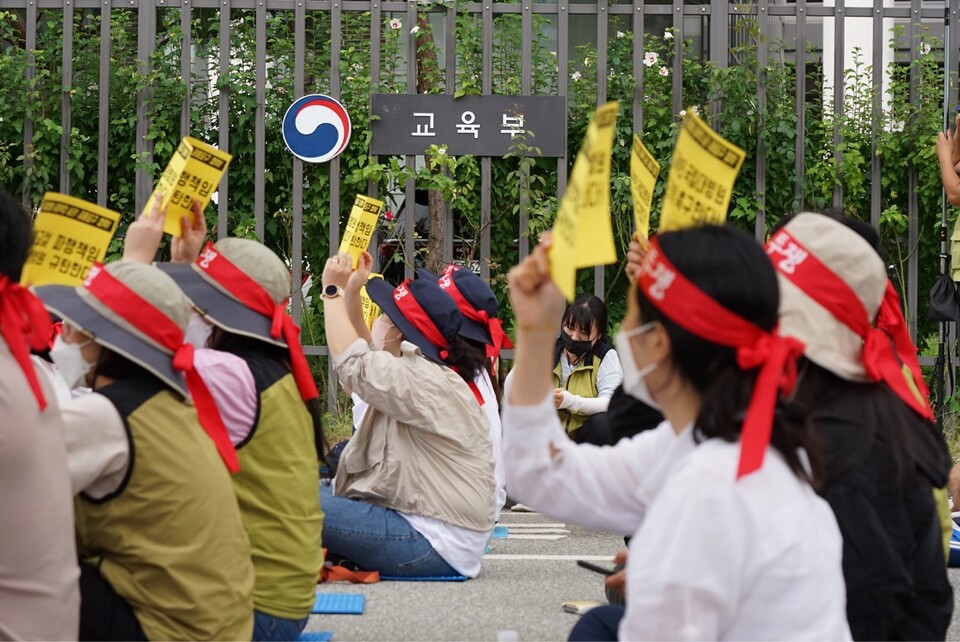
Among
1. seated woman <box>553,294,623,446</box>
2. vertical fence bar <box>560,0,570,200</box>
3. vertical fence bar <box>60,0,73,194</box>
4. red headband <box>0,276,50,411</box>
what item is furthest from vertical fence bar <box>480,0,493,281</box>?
red headband <box>0,276,50,411</box>

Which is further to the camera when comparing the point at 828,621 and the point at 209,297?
the point at 209,297

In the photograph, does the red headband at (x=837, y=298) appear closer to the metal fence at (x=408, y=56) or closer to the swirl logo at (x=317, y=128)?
the metal fence at (x=408, y=56)

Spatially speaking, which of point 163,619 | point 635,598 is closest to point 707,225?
point 635,598

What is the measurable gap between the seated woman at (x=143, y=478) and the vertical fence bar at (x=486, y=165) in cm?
507

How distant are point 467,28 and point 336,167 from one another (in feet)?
3.84

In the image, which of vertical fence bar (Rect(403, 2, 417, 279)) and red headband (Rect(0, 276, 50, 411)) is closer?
red headband (Rect(0, 276, 50, 411))

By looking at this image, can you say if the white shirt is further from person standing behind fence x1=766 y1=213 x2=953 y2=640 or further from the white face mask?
person standing behind fence x1=766 y1=213 x2=953 y2=640

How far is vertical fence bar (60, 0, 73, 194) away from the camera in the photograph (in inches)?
322

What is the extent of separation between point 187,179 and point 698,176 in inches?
67.5

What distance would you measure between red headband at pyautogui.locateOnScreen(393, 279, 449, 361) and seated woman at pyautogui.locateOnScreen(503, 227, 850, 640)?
106 inches

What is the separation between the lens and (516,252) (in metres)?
8.49

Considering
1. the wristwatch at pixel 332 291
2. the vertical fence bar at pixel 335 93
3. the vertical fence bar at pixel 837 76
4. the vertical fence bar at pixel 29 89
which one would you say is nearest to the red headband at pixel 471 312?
the wristwatch at pixel 332 291

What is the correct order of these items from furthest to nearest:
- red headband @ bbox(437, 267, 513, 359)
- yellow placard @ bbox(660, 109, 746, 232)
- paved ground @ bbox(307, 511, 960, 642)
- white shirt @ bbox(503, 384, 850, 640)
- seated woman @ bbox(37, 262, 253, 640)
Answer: red headband @ bbox(437, 267, 513, 359), paved ground @ bbox(307, 511, 960, 642), seated woman @ bbox(37, 262, 253, 640), yellow placard @ bbox(660, 109, 746, 232), white shirt @ bbox(503, 384, 850, 640)

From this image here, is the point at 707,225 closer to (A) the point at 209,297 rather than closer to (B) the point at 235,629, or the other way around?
(B) the point at 235,629
